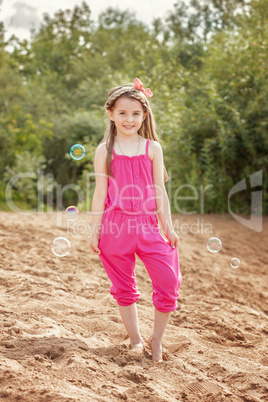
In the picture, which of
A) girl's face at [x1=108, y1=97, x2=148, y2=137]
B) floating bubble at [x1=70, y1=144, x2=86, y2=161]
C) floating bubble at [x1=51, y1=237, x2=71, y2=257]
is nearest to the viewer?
girl's face at [x1=108, y1=97, x2=148, y2=137]

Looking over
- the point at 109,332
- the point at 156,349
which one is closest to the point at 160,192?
the point at 156,349

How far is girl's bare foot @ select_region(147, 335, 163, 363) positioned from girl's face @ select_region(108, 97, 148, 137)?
1.23 meters

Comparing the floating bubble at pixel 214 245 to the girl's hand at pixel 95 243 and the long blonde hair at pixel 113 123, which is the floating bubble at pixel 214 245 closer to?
the long blonde hair at pixel 113 123

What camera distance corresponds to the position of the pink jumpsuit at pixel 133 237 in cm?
251

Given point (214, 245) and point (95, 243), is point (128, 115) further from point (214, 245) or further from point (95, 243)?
point (214, 245)

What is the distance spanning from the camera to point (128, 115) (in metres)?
2.60

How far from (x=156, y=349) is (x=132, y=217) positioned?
0.79 m

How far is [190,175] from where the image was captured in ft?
29.2

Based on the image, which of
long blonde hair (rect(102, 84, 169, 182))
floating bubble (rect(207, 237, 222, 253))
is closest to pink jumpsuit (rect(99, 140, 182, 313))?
long blonde hair (rect(102, 84, 169, 182))

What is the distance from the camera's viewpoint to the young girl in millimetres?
2518

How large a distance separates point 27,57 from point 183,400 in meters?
24.2

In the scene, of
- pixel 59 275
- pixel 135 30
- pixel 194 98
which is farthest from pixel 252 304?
pixel 135 30

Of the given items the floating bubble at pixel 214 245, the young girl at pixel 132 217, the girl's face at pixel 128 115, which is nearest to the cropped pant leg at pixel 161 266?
the young girl at pixel 132 217

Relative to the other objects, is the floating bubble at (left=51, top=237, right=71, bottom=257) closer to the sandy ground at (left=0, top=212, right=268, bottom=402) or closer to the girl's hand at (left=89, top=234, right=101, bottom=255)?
the sandy ground at (left=0, top=212, right=268, bottom=402)
